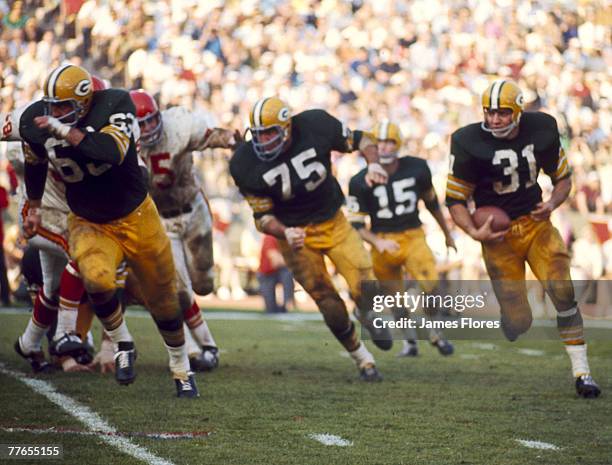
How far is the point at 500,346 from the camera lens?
9.73m

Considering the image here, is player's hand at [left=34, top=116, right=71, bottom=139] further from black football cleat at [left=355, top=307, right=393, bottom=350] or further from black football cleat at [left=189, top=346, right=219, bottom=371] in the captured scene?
black football cleat at [left=355, top=307, right=393, bottom=350]

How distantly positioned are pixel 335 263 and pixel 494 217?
3.53ft

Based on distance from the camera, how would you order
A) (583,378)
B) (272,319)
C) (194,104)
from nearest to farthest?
(583,378) → (272,319) → (194,104)

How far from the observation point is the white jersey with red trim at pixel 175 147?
23.1ft

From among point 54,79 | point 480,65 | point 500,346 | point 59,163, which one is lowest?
point 500,346

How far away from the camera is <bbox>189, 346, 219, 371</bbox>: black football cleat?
23.9ft

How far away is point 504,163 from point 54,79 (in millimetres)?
2555

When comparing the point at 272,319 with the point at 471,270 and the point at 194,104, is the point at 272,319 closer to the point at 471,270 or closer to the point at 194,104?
the point at 471,270

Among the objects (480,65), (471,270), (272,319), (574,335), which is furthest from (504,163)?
(480,65)

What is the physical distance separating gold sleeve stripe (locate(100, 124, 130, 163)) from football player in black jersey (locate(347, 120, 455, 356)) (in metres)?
3.44

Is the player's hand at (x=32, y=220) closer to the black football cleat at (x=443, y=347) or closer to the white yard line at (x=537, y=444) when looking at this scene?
the white yard line at (x=537, y=444)

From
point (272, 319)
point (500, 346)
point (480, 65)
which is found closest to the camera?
point (500, 346)

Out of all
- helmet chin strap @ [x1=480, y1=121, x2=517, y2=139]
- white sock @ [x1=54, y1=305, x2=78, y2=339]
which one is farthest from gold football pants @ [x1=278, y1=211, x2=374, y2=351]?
white sock @ [x1=54, y1=305, x2=78, y2=339]


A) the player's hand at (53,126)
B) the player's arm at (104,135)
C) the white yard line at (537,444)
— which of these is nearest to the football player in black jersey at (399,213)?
the player's arm at (104,135)
